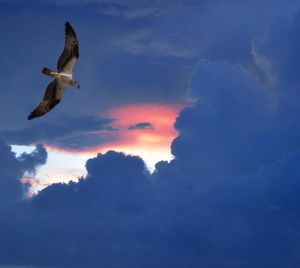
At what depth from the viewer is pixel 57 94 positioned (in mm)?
55031

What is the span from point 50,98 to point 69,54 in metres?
5.40

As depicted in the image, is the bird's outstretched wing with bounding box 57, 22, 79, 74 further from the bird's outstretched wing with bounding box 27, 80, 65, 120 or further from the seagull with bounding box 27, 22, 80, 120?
the bird's outstretched wing with bounding box 27, 80, 65, 120

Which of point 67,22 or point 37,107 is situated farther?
point 37,107

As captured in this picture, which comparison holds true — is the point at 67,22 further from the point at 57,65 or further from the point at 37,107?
the point at 37,107

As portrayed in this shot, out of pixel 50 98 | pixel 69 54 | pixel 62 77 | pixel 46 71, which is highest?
pixel 69 54

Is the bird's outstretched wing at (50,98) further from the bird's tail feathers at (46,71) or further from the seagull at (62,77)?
the bird's tail feathers at (46,71)

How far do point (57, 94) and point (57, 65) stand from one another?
3811mm

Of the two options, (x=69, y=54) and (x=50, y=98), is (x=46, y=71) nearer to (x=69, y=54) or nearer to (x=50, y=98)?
(x=69, y=54)

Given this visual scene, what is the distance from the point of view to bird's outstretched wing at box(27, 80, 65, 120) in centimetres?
5366

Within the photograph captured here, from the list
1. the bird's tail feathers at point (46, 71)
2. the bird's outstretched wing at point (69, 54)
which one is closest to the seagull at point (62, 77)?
the bird's outstretched wing at point (69, 54)

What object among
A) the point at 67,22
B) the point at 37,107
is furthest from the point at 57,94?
the point at 67,22

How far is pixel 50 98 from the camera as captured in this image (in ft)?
180

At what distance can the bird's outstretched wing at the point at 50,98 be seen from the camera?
5366 cm

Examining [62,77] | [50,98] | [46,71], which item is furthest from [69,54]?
[50,98]
